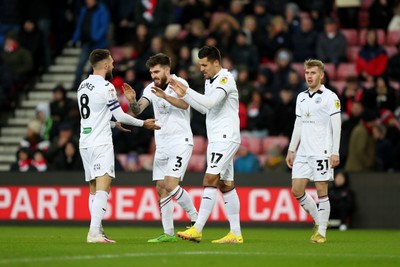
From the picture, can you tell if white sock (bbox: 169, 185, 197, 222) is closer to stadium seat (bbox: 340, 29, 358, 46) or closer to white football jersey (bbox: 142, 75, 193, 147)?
white football jersey (bbox: 142, 75, 193, 147)

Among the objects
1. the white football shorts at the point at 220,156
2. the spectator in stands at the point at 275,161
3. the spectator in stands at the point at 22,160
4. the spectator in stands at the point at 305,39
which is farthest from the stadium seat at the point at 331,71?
the white football shorts at the point at 220,156

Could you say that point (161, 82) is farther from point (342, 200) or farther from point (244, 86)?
point (244, 86)

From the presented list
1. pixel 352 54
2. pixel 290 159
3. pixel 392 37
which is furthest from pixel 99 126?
pixel 392 37

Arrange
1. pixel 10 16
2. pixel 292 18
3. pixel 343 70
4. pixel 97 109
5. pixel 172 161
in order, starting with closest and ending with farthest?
pixel 97 109 → pixel 172 161 → pixel 343 70 → pixel 292 18 → pixel 10 16

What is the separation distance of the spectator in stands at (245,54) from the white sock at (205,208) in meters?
11.3

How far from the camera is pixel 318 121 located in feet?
50.4

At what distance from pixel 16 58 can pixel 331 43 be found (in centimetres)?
782

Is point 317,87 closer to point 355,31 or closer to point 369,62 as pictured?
point 369,62

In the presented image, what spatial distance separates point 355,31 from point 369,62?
7.24 feet

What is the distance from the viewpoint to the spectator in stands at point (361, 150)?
872 inches

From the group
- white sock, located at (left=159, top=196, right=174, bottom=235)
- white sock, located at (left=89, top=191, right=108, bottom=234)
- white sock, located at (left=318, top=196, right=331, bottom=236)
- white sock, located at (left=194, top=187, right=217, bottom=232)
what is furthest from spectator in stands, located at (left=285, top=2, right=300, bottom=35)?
white sock, located at (left=89, top=191, right=108, bottom=234)

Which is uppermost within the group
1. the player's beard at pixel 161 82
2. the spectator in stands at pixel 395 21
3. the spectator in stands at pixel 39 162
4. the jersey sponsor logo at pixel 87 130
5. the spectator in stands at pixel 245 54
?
the spectator in stands at pixel 395 21

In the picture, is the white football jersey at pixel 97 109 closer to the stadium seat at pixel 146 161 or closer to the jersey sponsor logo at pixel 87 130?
the jersey sponsor logo at pixel 87 130

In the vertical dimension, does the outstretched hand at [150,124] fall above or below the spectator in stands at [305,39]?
below
